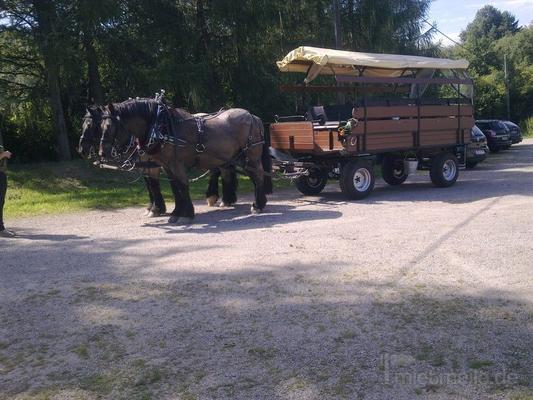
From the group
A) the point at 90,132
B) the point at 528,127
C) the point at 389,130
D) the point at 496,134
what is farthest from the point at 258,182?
the point at 528,127

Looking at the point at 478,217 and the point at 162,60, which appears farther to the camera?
the point at 162,60

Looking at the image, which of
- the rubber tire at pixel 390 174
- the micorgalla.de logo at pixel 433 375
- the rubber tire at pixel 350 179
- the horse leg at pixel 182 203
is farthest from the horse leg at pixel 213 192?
the micorgalla.de logo at pixel 433 375

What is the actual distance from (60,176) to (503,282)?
1338 cm

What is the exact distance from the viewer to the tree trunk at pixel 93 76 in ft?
55.2

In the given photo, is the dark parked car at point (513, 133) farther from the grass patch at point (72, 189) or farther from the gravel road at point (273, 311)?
the gravel road at point (273, 311)

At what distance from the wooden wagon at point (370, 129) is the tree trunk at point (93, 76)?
669cm

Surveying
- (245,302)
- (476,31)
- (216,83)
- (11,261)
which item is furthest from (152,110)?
(476,31)

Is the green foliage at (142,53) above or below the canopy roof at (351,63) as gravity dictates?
above

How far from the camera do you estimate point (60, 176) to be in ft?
53.1

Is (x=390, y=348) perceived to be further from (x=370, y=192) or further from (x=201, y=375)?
(x=370, y=192)

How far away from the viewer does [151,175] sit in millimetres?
10281

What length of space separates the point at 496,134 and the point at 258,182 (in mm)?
21009

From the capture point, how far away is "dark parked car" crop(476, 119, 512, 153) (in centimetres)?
2803

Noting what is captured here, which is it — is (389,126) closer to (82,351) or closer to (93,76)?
(82,351)
